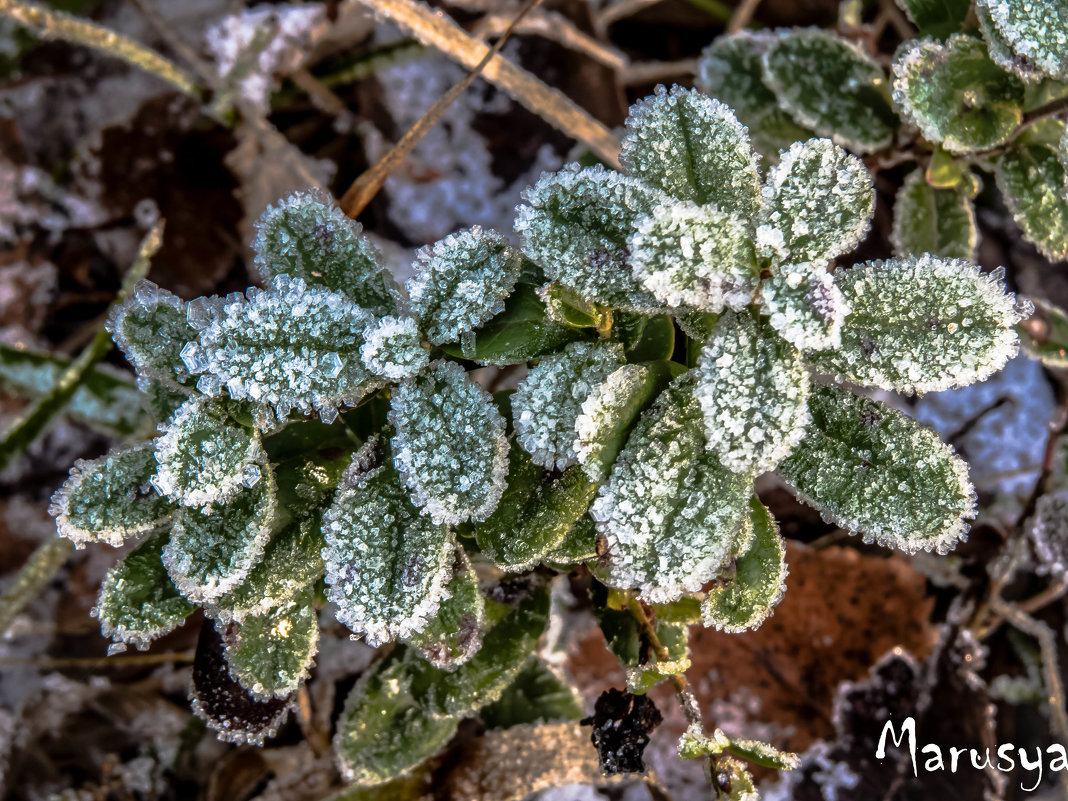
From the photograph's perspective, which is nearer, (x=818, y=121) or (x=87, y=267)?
(x=818, y=121)

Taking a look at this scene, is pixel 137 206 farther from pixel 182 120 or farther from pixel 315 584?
pixel 315 584

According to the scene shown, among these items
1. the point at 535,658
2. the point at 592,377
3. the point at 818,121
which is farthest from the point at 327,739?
the point at 818,121

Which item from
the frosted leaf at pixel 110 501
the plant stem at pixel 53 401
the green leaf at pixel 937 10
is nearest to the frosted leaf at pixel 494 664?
the frosted leaf at pixel 110 501

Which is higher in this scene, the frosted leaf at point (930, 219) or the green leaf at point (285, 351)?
the frosted leaf at point (930, 219)

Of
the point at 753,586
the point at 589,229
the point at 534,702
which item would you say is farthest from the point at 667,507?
the point at 534,702

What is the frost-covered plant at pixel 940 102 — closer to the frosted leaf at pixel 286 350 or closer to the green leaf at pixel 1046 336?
the green leaf at pixel 1046 336

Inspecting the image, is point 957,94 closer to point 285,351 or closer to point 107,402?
point 285,351
